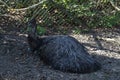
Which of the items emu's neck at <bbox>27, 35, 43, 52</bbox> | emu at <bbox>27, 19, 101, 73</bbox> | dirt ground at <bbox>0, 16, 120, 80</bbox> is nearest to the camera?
dirt ground at <bbox>0, 16, 120, 80</bbox>

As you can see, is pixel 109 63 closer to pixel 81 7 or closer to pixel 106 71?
pixel 106 71

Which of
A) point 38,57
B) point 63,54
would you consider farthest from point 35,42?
point 63,54

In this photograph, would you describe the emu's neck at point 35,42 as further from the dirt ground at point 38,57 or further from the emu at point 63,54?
the dirt ground at point 38,57

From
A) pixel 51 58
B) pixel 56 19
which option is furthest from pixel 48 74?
pixel 56 19

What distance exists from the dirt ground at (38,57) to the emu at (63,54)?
0.31 ft

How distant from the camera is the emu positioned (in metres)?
5.07

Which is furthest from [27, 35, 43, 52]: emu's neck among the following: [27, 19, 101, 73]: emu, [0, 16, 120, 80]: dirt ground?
[0, 16, 120, 80]: dirt ground

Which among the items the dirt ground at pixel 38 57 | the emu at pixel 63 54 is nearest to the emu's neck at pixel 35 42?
the emu at pixel 63 54

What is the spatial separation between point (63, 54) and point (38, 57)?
551 millimetres

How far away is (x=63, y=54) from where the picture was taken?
5.21 metres

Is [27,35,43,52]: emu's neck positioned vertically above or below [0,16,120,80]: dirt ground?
above

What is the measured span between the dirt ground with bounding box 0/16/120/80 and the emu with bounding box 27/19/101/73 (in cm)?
10

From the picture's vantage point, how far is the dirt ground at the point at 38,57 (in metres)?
4.94

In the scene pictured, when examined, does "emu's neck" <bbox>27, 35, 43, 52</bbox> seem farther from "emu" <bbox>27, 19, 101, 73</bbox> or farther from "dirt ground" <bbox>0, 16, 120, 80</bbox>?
"dirt ground" <bbox>0, 16, 120, 80</bbox>
